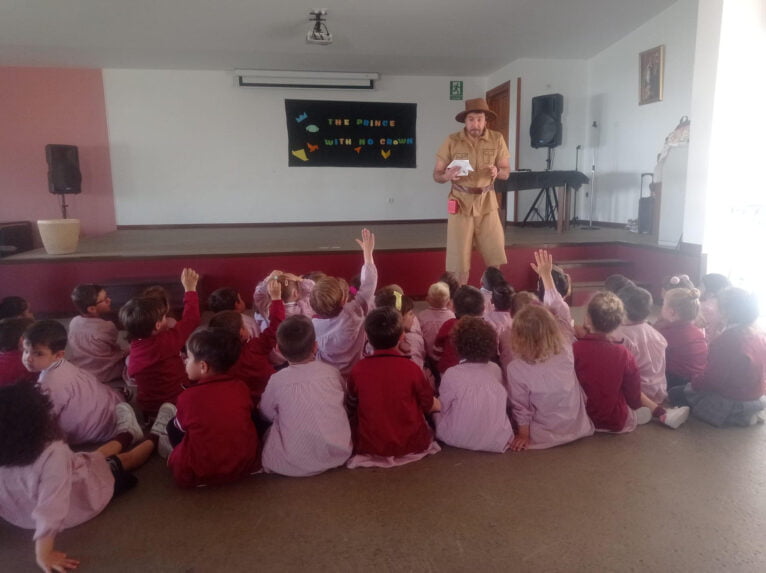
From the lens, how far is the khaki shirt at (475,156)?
3859mm

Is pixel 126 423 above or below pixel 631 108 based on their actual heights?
below

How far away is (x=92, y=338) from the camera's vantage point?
2.75 meters

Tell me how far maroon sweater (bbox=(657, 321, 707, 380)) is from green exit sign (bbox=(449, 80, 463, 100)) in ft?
22.8

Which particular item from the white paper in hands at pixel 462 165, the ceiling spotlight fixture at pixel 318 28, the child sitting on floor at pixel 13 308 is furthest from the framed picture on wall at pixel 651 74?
the child sitting on floor at pixel 13 308

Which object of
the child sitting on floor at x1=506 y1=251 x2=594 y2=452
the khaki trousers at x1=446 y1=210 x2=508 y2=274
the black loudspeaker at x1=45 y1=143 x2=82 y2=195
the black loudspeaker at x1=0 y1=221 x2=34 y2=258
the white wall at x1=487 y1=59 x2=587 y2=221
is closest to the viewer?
the child sitting on floor at x1=506 y1=251 x2=594 y2=452

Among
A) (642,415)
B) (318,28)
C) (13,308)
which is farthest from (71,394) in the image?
(318,28)

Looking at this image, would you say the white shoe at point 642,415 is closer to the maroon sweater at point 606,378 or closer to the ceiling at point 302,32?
the maroon sweater at point 606,378

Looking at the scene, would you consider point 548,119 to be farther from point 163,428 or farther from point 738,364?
point 163,428

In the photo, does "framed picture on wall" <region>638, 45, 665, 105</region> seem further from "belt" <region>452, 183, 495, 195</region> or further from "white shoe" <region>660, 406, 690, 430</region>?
"white shoe" <region>660, 406, 690, 430</region>

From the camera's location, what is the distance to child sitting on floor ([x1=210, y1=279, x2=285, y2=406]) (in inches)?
93.0

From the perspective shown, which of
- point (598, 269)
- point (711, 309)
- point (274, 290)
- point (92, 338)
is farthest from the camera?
point (598, 269)

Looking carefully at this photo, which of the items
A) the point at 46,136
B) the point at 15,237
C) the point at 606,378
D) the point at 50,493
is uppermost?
the point at 46,136

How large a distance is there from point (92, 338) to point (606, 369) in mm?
2514

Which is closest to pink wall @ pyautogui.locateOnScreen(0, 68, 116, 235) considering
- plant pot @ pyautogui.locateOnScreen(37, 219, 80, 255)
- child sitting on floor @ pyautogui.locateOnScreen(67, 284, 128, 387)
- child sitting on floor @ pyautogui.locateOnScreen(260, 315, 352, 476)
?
plant pot @ pyautogui.locateOnScreen(37, 219, 80, 255)
